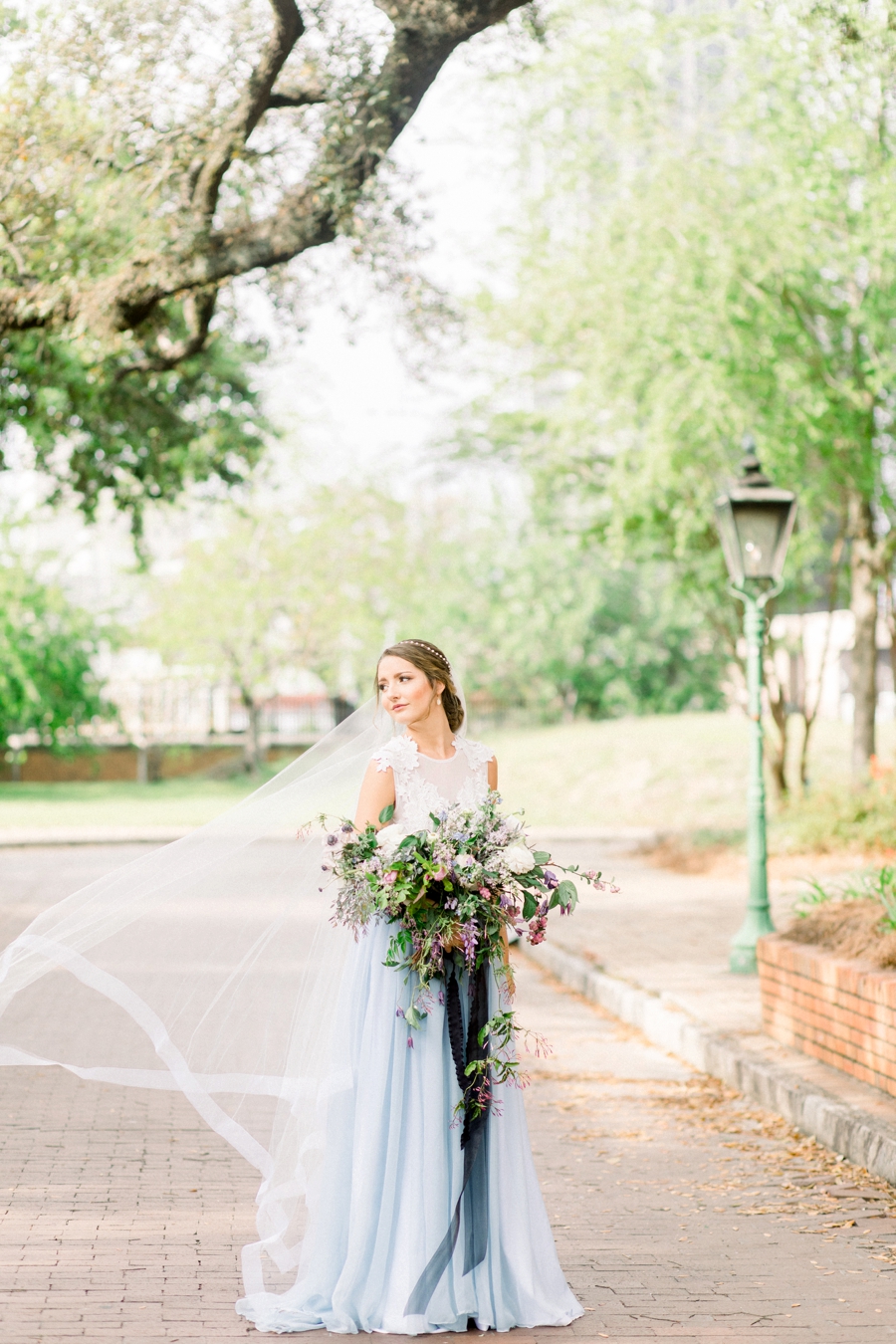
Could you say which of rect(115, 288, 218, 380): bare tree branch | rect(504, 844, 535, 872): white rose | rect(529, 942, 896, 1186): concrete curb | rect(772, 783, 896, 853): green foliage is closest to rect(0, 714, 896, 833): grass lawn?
rect(772, 783, 896, 853): green foliage

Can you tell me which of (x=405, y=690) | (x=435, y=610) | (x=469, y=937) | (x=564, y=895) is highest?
(x=435, y=610)

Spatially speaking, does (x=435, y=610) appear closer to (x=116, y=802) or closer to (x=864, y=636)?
(x=116, y=802)

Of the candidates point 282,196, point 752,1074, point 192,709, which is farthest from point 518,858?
point 192,709

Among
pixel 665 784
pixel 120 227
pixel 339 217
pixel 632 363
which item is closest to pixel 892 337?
pixel 632 363

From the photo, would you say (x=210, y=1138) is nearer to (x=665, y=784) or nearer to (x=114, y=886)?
(x=114, y=886)

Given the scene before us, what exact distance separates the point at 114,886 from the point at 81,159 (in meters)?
7.14

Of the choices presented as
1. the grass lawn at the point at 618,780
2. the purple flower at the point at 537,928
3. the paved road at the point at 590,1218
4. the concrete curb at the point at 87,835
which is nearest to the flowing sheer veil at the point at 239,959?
the paved road at the point at 590,1218

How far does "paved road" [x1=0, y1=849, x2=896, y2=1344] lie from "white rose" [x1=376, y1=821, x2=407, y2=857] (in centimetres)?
149

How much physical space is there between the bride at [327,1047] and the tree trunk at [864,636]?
15.7 metres

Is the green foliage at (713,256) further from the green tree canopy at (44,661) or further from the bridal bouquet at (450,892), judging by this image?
the green tree canopy at (44,661)

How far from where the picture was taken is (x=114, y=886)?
5.30 m

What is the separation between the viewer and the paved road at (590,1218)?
4527mm

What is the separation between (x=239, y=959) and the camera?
5242 millimetres

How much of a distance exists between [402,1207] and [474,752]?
4.71 ft
